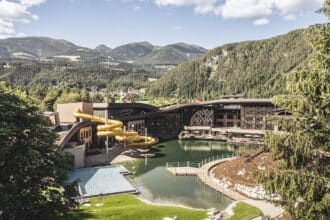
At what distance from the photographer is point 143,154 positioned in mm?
51688

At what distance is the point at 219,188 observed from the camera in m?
34.2

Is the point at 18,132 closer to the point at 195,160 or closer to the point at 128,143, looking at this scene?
the point at 195,160

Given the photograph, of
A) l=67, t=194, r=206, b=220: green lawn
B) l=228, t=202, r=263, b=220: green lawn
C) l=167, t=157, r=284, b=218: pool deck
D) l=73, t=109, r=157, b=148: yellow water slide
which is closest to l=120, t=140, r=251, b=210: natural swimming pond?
l=167, t=157, r=284, b=218: pool deck

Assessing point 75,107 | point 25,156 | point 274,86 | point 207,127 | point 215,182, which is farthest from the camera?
point 274,86

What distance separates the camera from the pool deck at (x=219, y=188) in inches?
1054

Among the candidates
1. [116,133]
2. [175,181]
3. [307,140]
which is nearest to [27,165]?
[307,140]

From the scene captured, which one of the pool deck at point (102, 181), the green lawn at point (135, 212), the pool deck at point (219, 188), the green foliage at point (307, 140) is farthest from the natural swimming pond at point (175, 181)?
the green foliage at point (307, 140)

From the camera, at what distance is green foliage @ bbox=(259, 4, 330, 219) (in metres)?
11.8

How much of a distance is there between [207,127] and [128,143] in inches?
800

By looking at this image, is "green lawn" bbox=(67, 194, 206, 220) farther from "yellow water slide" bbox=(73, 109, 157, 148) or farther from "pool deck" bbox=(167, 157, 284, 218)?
"yellow water slide" bbox=(73, 109, 157, 148)

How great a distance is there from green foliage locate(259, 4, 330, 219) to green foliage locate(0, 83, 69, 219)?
21.7 feet

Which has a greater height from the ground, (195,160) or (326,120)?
(326,120)

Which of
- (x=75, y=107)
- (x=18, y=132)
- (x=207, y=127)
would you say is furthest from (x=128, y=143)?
(x=18, y=132)

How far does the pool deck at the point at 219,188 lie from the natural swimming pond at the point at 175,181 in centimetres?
53
